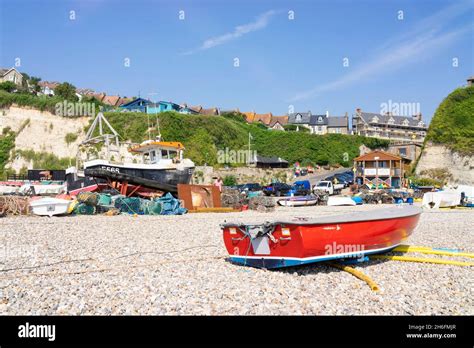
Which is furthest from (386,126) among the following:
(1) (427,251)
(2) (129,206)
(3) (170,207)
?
(1) (427,251)

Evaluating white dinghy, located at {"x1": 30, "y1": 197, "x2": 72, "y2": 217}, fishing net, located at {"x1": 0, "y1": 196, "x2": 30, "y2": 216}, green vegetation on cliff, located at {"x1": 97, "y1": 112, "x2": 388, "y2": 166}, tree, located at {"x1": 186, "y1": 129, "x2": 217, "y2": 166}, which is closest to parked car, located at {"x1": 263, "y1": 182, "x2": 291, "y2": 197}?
tree, located at {"x1": 186, "y1": 129, "x2": 217, "y2": 166}

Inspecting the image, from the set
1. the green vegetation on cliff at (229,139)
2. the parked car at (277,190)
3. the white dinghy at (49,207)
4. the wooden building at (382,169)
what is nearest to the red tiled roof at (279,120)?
the green vegetation on cliff at (229,139)

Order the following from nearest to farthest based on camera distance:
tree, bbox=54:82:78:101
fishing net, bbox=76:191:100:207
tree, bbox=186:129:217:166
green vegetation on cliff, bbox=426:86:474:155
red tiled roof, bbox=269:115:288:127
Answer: fishing net, bbox=76:191:100:207 < green vegetation on cliff, bbox=426:86:474:155 < tree, bbox=186:129:217:166 < tree, bbox=54:82:78:101 < red tiled roof, bbox=269:115:288:127

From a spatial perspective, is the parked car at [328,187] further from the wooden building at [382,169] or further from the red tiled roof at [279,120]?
the red tiled roof at [279,120]

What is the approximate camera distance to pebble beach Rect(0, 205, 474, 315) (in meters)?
6.13

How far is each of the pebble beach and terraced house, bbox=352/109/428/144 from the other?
84.8m

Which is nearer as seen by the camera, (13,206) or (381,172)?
(13,206)

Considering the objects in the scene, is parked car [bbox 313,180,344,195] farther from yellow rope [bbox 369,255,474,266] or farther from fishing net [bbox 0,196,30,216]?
yellow rope [bbox 369,255,474,266]

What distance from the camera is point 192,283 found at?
7477 mm

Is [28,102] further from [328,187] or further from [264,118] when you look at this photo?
[264,118]

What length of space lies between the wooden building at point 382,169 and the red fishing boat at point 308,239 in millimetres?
37521

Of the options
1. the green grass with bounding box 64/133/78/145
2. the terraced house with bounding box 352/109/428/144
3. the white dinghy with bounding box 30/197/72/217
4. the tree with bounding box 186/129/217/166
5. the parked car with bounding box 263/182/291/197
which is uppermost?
the terraced house with bounding box 352/109/428/144

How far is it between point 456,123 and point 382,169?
14.2 m
